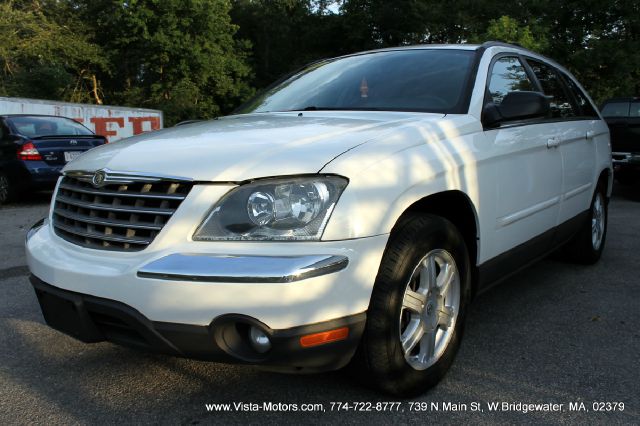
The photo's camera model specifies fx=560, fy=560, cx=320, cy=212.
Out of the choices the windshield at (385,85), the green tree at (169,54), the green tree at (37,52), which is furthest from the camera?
the green tree at (169,54)

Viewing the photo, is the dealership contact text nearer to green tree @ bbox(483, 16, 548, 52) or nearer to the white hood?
the white hood

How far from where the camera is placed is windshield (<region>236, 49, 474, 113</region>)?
305 centimetres

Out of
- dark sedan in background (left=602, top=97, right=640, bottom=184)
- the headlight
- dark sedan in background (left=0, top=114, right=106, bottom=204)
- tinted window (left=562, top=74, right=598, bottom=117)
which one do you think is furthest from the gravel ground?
dark sedan in background (left=602, top=97, right=640, bottom=184)

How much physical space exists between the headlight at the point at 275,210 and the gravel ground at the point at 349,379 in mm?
811

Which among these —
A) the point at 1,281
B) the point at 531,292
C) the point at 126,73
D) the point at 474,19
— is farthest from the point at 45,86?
the point at 531,292

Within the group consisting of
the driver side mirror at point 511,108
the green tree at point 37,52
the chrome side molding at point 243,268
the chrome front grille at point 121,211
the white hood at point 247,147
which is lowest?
the chrome side molding at point 243,268

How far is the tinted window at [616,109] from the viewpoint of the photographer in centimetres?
1047

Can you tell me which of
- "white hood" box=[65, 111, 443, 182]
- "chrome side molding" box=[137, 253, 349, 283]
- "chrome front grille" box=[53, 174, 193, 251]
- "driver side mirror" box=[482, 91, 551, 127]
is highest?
"driver side mirror" box=[482, 91, 551, 127]

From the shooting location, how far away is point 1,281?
433 centimetres

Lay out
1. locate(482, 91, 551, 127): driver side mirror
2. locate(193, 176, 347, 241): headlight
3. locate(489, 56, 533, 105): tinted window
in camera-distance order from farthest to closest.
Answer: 1. locate(489, 56, 533, 105): tinted window
2. locate(482, 91, 551, 127): driver side mirror
3. locate(193, 176, 347, 241): headlight

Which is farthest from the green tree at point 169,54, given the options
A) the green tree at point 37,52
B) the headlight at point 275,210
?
the headlight at point 275,210

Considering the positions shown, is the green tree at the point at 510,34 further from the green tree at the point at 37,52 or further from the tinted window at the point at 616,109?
the green tree at the point at 37,52

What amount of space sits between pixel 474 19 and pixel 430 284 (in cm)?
2497

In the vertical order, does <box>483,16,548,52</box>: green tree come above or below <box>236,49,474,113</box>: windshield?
above
